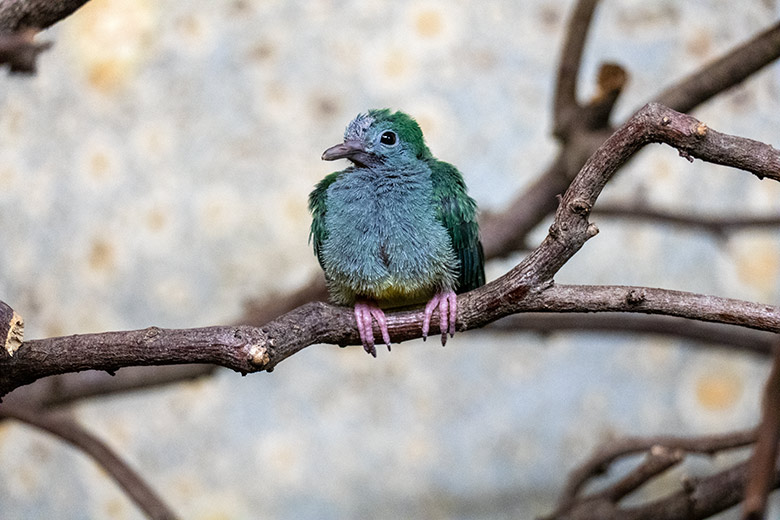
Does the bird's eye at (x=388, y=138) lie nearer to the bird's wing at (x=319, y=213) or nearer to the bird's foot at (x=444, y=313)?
the bird's wing at (x=319, y=213)

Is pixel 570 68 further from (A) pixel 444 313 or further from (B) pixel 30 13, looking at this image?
(B) pixel 30 13

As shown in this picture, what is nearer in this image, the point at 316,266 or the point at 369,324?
the point at 369,324

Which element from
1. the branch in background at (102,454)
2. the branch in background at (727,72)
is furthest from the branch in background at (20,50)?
the branch in background at (727,72)

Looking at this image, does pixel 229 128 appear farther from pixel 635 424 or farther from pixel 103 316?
pixel 635 424

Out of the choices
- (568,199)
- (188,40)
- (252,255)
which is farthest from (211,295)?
(568,199)

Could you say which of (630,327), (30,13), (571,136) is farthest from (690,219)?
(30,13)

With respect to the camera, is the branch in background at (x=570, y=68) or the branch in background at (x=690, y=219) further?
the branch in background at (x=690, y=219)
